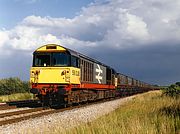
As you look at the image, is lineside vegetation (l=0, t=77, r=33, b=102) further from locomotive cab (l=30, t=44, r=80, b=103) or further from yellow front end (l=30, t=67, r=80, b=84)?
yellow front end (l=30, t=67, r=80, b=84)

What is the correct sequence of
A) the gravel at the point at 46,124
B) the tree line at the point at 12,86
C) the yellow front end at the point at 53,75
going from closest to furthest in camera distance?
the gravel at the point at 46,124 → the yellow front end at the point at 53,75 → the tree line at the point at 12,86

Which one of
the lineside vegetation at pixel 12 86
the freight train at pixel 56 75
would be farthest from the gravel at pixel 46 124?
the lineside vegetation at pixel 12 86

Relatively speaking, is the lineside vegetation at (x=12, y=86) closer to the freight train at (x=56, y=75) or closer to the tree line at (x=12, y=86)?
the tree line at (x=12, y=86)

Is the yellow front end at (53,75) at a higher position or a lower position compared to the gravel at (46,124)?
higher

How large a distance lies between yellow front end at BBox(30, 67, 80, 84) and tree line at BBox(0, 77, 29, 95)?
28.4 meters

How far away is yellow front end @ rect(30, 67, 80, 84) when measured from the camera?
20094 mm

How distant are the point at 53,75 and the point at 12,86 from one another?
2940 cm

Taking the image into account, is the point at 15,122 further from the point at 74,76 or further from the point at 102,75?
the point at 102,75

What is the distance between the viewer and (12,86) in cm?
4841

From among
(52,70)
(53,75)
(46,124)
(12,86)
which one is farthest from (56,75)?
(12,86)

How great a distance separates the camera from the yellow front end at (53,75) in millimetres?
20094

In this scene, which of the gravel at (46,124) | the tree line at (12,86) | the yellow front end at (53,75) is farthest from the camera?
the tree line at (12,86)

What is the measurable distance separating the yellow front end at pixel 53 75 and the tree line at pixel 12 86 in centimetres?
2839

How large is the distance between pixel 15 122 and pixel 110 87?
Answer: 21.3 meters
